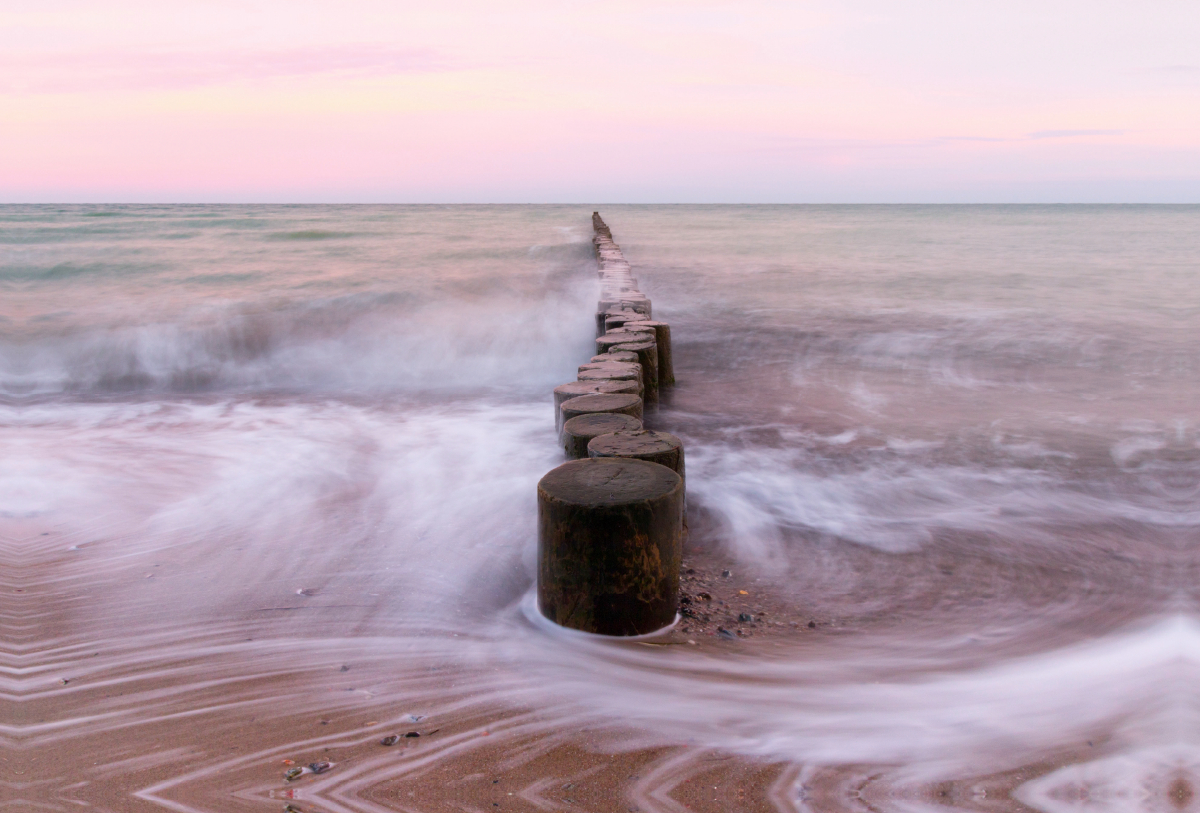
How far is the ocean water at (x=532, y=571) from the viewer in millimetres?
1730

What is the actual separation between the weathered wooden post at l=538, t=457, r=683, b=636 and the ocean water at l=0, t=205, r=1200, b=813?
0.09 meters

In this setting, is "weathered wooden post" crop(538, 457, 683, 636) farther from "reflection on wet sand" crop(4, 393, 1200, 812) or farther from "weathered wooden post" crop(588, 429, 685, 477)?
"weathered wooden post" crop(588, 429, 685, 477)

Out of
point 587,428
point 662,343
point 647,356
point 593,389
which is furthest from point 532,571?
point 662,343

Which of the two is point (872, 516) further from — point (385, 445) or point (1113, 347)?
point (1113, 347)

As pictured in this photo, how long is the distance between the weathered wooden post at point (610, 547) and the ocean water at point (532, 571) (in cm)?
9

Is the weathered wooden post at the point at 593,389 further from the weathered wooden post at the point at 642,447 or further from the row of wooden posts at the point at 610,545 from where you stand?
the row of wooden posts at the point at 610,545

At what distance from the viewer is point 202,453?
14.1ft

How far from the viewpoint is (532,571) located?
273 cm

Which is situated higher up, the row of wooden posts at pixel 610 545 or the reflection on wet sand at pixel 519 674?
the row of wooden posts at pixel 610 545

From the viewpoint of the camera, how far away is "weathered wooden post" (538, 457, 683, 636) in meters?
2.04

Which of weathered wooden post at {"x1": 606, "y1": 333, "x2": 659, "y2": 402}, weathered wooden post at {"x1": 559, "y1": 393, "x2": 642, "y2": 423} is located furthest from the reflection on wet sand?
weathered wooden post at {"x1": 606, "y1": 333, "x2": 659, "y2": 402}

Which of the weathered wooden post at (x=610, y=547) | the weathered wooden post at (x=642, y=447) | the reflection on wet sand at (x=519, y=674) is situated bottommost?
the reflection on wet sand at (x=519, y=674)

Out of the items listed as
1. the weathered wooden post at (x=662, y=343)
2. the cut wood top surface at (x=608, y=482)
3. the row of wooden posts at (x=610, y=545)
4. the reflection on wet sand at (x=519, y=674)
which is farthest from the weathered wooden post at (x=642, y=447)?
the weathered wooden post at (x=662, y=343)

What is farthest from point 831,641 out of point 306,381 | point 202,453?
point 306,381
